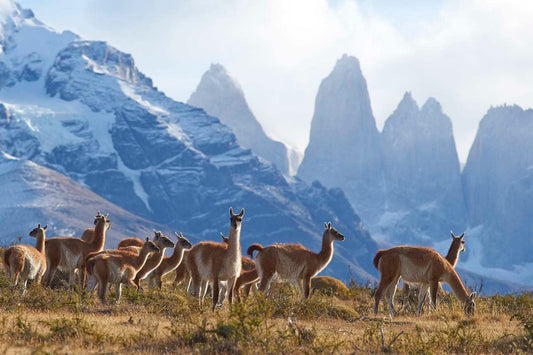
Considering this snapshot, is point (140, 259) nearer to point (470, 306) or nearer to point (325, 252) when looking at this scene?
point (325, 252)

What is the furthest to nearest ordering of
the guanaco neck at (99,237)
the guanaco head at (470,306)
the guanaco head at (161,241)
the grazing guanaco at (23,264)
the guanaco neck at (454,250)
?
the guanaco neck at (454,250), the guanaco neck at (99,237), the guanaco head at (161,241), the grazing guanaco at (23,264), the guanaco head at (470,306)

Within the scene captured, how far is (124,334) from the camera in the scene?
1323cm

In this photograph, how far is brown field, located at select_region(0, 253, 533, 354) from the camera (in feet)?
41.5

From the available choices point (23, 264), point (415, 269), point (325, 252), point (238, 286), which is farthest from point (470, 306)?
point (23, 264)

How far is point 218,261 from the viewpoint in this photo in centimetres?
1808

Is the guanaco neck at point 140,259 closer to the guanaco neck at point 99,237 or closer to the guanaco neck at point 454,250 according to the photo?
the guanaco neck at point 99,237

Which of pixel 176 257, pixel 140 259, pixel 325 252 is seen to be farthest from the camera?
pixel 176 257

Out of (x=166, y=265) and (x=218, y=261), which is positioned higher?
(x=166, y=265)

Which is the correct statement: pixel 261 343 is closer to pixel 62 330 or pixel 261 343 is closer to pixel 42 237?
pixel 62 330

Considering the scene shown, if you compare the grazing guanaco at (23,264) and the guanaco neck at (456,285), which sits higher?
the guanaco neck at (456,285)

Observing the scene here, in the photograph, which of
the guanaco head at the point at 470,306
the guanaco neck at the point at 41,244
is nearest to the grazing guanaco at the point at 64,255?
the guanaco neck at the point at 41,244

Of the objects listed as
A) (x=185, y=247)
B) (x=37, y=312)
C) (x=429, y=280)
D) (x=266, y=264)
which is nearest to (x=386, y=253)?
(x=429, y=280)

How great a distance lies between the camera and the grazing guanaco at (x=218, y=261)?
17902 mm

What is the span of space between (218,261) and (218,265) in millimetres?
107
